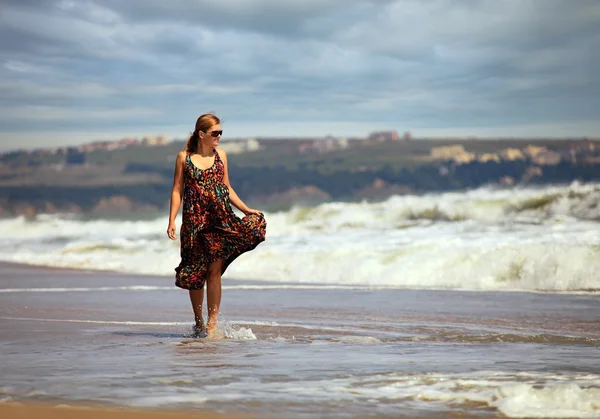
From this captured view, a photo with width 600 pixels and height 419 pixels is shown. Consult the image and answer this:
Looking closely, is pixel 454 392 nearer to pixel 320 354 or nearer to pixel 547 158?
pixel 320 354

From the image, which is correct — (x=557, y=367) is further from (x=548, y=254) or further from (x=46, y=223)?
(x=46, y=223)

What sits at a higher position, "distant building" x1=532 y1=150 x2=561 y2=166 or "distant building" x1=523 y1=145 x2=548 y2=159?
"distant building" x1=523 y1=145 x2=548 y2=159

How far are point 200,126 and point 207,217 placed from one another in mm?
627

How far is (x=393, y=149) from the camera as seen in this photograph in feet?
142

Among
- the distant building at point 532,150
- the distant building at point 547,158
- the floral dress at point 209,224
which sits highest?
the distant building at point 532,150

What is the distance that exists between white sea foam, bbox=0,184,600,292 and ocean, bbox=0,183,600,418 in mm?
43

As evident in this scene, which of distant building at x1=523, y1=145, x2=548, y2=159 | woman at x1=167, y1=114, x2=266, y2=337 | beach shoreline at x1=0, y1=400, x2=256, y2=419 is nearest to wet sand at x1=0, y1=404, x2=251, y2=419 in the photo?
beach shoreline at x1=0, y1=400, x2=256, y2=419

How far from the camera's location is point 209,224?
6195mm

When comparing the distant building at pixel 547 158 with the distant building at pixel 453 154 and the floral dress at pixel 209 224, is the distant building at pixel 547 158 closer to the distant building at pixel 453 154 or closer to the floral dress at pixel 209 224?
the distant building at pixel 453 154

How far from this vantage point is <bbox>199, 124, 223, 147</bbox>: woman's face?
616cm

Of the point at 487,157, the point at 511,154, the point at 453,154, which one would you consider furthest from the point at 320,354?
the point at 453,154

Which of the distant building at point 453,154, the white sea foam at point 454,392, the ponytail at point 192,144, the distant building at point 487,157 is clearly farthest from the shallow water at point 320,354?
the distant building at point 453,154

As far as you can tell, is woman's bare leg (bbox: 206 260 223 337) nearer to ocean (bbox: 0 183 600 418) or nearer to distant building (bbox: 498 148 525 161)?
ocean (bbox: 0 183 600 418)

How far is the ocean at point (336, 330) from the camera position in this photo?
4000mm
